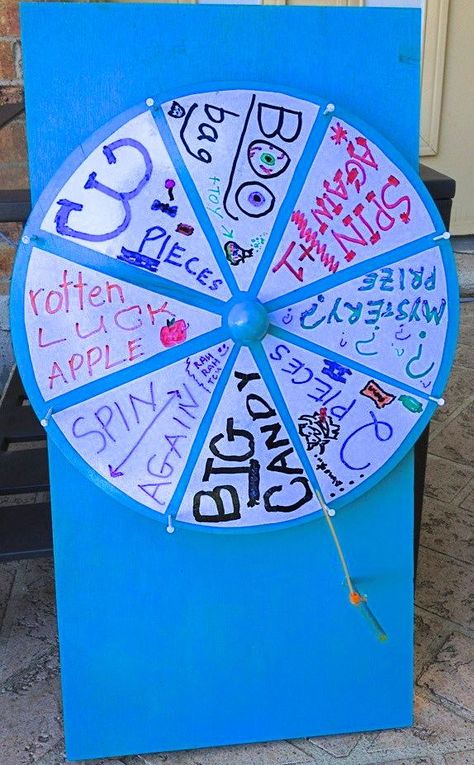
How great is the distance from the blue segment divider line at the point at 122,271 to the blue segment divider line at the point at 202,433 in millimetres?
73

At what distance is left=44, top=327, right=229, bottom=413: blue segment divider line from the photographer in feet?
3.57

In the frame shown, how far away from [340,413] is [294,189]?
Answer: 300 mm

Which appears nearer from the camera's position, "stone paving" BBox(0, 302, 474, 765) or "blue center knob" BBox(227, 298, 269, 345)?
"blue center knob" BBox(227, 298, 269, 345)

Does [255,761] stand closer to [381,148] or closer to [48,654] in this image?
[48,654]

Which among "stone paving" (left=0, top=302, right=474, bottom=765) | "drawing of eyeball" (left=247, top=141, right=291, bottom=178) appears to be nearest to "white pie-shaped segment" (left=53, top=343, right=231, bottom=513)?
"drawing of eyeball" (left=247, top=141, right=291, bottom=178)

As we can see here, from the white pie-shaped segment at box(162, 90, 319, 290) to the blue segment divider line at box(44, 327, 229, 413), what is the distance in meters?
0.08

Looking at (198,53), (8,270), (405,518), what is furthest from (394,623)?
(8,270)

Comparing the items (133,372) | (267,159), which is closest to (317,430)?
(133,372)

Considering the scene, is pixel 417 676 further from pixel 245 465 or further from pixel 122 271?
pixel 122 271

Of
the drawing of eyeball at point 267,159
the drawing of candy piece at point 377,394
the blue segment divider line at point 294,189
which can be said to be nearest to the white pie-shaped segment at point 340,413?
the drawing of candy piece at point 377,394

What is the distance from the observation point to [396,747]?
50.0 inches

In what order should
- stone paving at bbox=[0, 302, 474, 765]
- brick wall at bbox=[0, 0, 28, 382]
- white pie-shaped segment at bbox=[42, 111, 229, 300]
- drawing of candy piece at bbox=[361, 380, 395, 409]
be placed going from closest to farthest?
white pie-shaped segment at bbox=[42, 111, 229, 300] → drawing of candy piece at bbox=[361, 380, 395, 409] → stone paving at bbox=[0, 302, 474, 765] → brick wall at bbox=[0, 0, 28, 382]

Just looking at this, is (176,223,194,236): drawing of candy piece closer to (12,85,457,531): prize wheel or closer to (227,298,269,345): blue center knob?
(12,85,457,531): prize wheel

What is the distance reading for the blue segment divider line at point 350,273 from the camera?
1.09m
